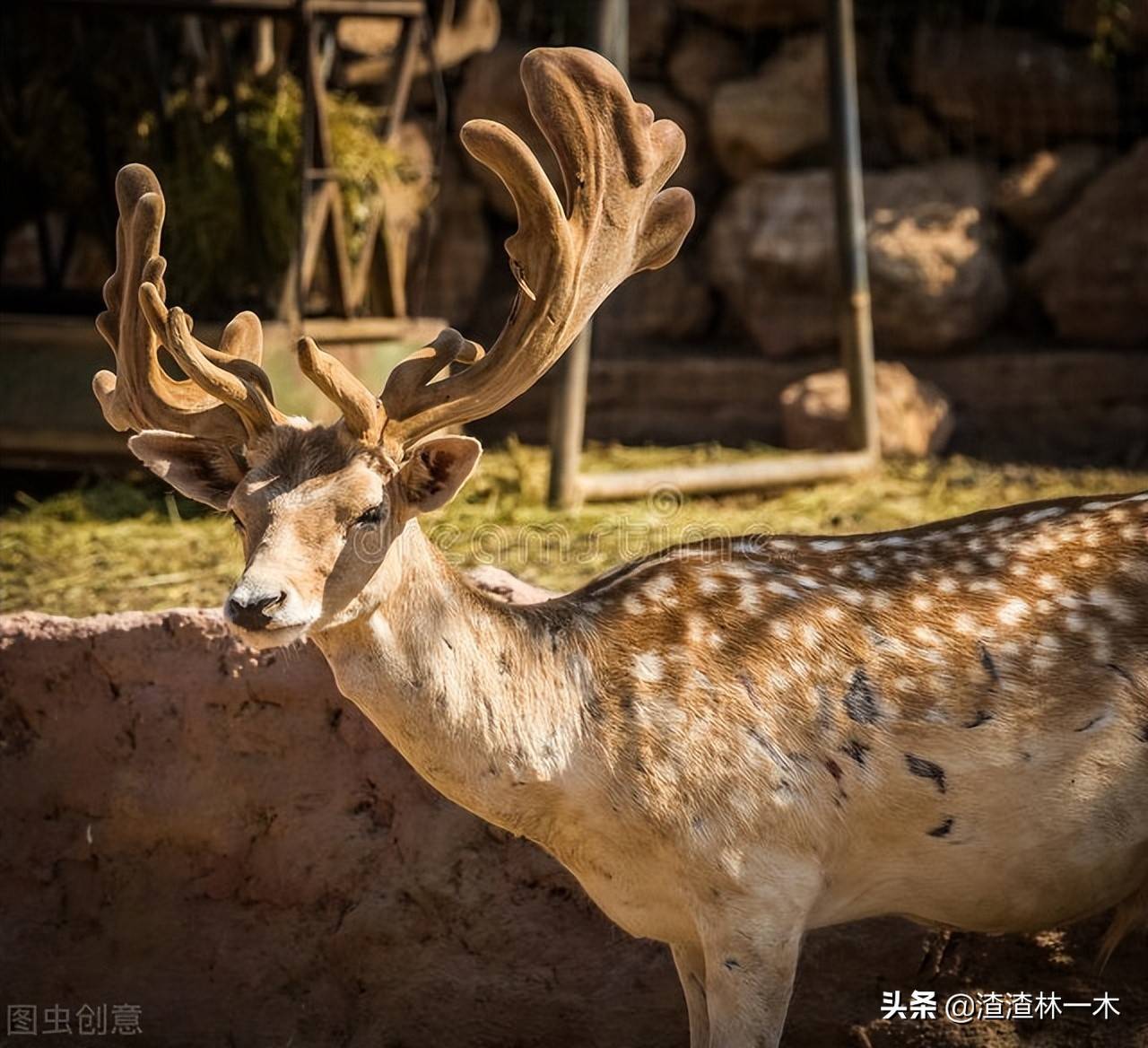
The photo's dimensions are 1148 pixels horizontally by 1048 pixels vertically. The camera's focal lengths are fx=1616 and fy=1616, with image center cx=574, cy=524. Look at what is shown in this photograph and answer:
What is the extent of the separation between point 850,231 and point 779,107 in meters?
2.00

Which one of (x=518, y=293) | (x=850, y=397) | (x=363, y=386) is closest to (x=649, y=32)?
(x=850, y=397)

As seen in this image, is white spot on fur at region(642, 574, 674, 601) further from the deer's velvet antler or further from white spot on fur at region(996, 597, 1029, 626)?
white spot on fur at region(996, 597, 1029, 626)

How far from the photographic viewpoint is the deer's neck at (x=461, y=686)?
3.14 metres

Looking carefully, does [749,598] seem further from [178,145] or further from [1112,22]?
[1112,22]

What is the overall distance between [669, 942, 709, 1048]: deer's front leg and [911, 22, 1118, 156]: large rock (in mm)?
6643

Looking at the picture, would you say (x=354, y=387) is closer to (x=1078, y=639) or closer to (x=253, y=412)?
(x=253, y=412)

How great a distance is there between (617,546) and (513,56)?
417cm

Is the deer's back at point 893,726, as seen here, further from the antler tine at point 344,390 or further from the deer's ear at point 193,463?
the deer's ear at point 193,463

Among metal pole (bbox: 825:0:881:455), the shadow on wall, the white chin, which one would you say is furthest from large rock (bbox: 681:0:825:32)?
the white chin

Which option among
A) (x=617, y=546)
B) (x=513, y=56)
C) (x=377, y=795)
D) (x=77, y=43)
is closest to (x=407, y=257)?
(x=513, y=56)

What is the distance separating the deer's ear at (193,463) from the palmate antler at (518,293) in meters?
0.04

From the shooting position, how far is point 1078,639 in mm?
3387

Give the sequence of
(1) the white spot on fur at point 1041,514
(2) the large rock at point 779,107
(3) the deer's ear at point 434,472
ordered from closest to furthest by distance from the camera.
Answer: (3) the deer's ear at point 434,472
(1) the white spot on fur at point 1041,514
(2) the large rock at point 779,107

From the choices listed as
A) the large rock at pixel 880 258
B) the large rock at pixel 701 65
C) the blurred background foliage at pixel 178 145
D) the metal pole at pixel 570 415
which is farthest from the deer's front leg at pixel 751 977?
the large rock at pixel 701 65
